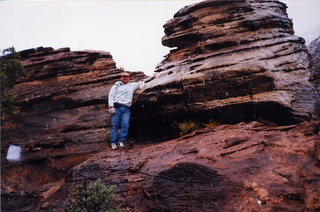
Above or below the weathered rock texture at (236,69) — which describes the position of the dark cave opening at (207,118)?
below

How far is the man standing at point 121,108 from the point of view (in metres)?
9.04

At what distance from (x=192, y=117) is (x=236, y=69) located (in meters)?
2.62

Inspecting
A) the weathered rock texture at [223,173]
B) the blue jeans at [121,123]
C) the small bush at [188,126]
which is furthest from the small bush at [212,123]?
the blue jeans at [121,123]

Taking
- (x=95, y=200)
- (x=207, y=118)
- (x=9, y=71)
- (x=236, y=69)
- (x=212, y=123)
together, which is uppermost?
(x=9, y=71)

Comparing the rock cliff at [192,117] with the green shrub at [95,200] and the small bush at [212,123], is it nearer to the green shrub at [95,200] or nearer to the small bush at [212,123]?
the small bush at [212,123]

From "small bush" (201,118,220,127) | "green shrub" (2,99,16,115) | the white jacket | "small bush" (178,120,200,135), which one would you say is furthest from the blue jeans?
"green shrub" (2,99,16,115)

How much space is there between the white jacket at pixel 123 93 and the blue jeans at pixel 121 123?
288 millimetres

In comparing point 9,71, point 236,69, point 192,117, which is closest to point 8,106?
point 9,71

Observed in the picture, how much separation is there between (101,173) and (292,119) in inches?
263

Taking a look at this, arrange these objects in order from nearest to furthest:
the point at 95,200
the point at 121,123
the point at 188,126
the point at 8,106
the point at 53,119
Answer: the point at 95,200, the point at 188,126, the point at 121,123, the point at 8,106, the point at 53,119

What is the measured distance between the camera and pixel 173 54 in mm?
12070

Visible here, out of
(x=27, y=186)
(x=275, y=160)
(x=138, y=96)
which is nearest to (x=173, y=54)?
(x=138, y=96)

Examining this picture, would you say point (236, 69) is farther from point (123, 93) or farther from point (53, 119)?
point (53, 119)

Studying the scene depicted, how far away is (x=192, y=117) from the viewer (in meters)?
8.95
